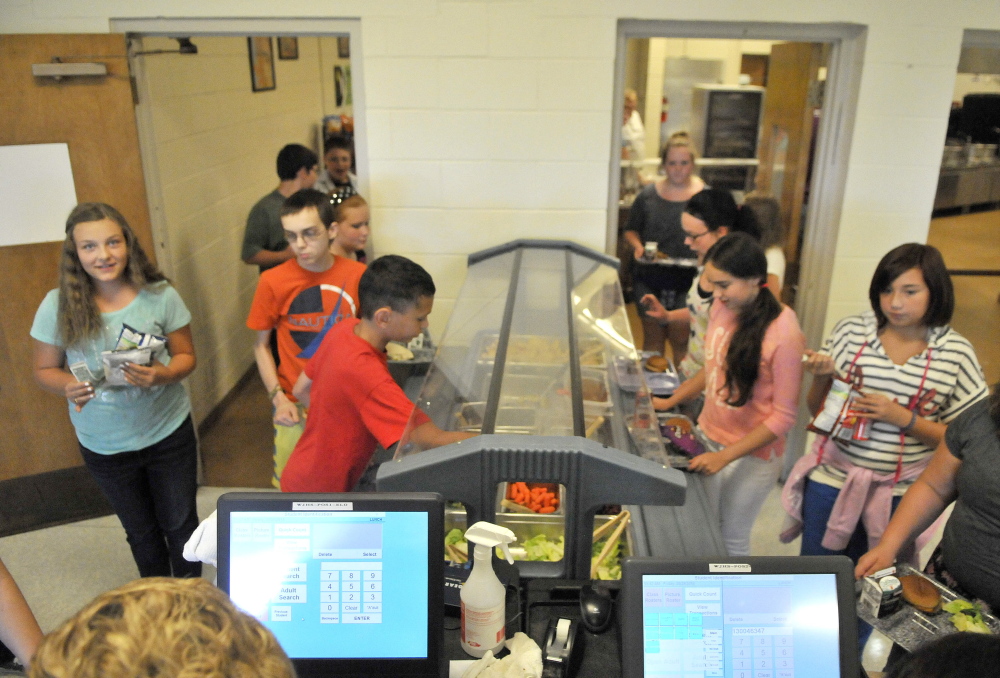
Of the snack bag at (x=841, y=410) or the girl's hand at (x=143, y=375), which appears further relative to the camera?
the girl's hand at (x=143, y=375)

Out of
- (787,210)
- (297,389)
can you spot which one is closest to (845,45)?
(787,210)

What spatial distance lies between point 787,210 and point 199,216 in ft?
11.3

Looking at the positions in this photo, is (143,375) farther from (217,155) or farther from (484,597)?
(217,155)

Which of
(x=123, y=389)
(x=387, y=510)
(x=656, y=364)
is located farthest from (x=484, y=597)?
(x=656, y=364)

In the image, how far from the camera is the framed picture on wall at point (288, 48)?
6207 mm

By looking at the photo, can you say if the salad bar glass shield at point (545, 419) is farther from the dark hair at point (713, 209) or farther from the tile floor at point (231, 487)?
the tile floor at point (231, 487)

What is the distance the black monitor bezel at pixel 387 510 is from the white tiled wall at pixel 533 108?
246cm

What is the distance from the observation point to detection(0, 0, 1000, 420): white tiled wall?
3510mm

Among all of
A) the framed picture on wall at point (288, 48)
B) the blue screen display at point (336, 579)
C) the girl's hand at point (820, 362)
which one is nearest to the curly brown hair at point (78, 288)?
the blue screen display at point (336, 579)

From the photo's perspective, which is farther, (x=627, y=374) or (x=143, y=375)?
(x=143, y=375)

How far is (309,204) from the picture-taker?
3062mm

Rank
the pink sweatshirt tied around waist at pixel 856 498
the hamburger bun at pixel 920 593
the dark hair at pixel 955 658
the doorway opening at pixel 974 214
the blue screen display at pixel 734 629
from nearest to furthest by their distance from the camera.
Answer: the dark hair at pixel 955 658
the blue screen display at pixel 734 629
the hamburger bun at pixel 920 593
the pink sweatshirt tied around waist at pixel 856 498
the doorway opening at pixel 974 214

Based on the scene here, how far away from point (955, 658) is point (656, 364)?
2.53 metres

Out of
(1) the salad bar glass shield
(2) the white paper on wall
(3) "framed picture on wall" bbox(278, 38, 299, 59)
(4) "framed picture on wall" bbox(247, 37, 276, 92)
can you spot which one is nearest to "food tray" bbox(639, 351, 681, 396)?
(1) the salad bar glass shield
